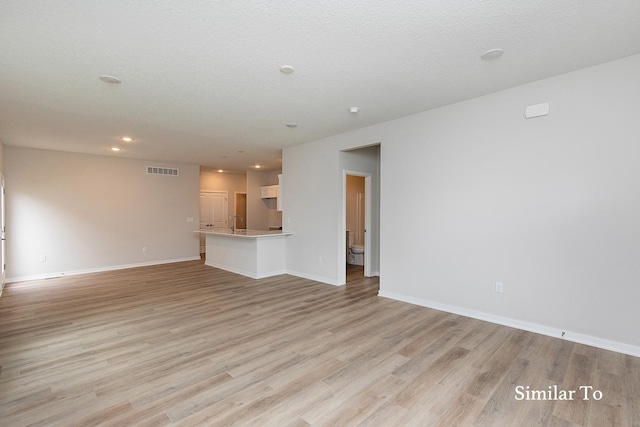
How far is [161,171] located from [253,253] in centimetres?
393

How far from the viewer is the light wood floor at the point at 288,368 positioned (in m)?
2.00

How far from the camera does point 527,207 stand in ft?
11.0

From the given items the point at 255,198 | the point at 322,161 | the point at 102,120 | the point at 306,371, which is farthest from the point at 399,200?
the point at 255,198

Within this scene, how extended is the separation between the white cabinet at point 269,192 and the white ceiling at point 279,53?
5.06 metres

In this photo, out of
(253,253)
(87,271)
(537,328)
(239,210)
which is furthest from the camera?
(239,210)

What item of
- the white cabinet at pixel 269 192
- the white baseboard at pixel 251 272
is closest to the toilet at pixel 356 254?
the white baseboard at pixel 251 272

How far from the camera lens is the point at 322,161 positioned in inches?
227

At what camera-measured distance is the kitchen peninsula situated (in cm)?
615

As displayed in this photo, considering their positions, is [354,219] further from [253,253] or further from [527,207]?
[527,207]

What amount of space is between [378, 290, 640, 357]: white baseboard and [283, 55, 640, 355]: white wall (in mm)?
12

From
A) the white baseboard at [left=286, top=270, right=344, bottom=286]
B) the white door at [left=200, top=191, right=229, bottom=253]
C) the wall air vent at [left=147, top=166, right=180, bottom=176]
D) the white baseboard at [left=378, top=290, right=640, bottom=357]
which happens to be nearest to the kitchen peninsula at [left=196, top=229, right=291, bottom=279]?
the white baseboard at [left=286, top=270, right=344, bottom=286]

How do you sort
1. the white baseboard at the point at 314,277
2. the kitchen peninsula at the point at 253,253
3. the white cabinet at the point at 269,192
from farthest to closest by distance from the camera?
the white cabinet at the point at 269,192 < the kitchen peninsula at the point at 253,253 < the white baseboard at the point at 314,277

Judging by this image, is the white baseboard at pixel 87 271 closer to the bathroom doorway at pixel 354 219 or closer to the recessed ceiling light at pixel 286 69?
the bathroom doorway at pixel 354 219

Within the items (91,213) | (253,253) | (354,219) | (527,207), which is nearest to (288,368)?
(527,207)
